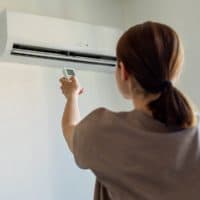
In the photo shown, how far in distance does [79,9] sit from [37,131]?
80cm

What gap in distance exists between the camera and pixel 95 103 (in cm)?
278

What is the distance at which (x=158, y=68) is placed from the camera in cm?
94

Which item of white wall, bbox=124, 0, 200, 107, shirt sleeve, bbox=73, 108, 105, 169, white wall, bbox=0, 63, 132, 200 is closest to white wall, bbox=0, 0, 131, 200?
white wall, bbox=0, 63, 132, 200

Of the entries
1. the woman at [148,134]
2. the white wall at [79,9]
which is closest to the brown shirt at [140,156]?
the woman at [148,134]

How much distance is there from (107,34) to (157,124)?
173cm

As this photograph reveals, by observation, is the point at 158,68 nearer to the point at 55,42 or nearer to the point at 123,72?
the point at 123,72

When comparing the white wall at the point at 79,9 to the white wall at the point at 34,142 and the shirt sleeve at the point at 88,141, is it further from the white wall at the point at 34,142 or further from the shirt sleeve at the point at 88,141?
the shirt sleeve at the point at 88,141

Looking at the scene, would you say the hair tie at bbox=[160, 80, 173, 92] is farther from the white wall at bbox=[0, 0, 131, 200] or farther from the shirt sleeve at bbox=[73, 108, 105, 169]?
the white wall at bbox=[0, 0, 131, 200]

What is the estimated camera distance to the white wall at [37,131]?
7.91 ft

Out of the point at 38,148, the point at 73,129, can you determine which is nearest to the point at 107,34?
the point at 38,148

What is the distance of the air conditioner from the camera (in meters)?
2.30

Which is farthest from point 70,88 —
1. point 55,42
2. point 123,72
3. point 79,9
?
point 79,9

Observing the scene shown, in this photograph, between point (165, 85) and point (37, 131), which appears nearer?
point (165, 85)

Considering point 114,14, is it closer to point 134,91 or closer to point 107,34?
point 107,34
